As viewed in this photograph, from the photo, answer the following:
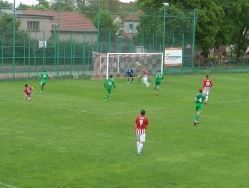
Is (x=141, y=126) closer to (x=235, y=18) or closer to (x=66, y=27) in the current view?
(x=66, y=27)

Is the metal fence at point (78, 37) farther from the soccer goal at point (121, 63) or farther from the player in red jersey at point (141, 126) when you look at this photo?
the player in red jersey at point (141, 126)

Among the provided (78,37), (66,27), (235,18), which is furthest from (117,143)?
(235,18)

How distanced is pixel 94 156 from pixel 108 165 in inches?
57.9

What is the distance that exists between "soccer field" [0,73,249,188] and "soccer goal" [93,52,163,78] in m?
15.5

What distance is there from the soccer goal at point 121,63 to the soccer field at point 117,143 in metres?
15.5

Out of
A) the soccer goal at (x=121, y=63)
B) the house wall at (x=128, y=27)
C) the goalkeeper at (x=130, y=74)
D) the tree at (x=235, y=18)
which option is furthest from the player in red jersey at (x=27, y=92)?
the tree at (x=235, y=18)

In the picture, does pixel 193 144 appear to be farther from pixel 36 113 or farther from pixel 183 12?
pixel 183 12

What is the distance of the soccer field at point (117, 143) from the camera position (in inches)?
735

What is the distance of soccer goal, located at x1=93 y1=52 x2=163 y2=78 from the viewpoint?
58062 mm

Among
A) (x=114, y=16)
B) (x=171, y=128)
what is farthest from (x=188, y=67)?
(x=171, y=128)

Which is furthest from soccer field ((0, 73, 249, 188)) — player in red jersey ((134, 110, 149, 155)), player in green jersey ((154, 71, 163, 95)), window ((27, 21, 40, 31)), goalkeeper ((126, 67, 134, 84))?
window ((27, 21, 40, 31))

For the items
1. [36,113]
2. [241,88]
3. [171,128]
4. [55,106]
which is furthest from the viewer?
[241,88]

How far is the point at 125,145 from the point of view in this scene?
942 inches

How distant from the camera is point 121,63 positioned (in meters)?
59.4
